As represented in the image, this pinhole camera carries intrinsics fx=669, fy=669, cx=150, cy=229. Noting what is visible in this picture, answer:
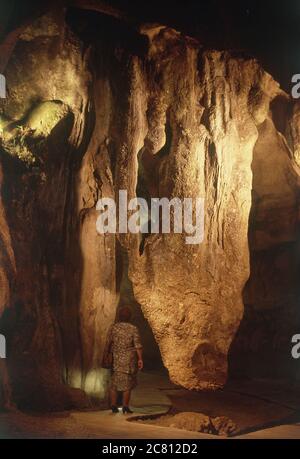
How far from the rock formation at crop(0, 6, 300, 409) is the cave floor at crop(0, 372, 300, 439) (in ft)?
1.28

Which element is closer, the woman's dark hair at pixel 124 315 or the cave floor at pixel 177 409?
the cave floor at pixel 177 409

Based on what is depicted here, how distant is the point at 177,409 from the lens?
7668 millimetres

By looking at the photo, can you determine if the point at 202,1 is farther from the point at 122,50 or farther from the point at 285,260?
the point at 285,260

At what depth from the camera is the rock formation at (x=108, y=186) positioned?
7387 millimetres

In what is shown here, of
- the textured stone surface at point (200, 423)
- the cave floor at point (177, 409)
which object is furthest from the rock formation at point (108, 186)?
the textured stone surface at point (200, 423)

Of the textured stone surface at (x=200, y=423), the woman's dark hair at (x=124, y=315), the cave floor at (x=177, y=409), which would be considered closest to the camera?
the cave floor at (x=177, y=409)

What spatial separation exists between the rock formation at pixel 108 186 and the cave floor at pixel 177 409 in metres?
0.39

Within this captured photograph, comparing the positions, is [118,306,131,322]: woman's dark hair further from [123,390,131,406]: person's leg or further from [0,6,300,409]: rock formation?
[123,390,131,406]: person's leg

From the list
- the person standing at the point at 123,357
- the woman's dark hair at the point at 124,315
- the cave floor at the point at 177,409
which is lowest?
the cave floor at the point at 177,409

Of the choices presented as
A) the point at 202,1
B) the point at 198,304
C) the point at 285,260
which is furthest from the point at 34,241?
the point at 285,260

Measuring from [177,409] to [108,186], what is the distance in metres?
2.70

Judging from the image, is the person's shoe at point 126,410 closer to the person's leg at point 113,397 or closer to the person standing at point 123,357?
the person standing at point 123,357

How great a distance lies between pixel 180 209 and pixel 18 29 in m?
2.67
